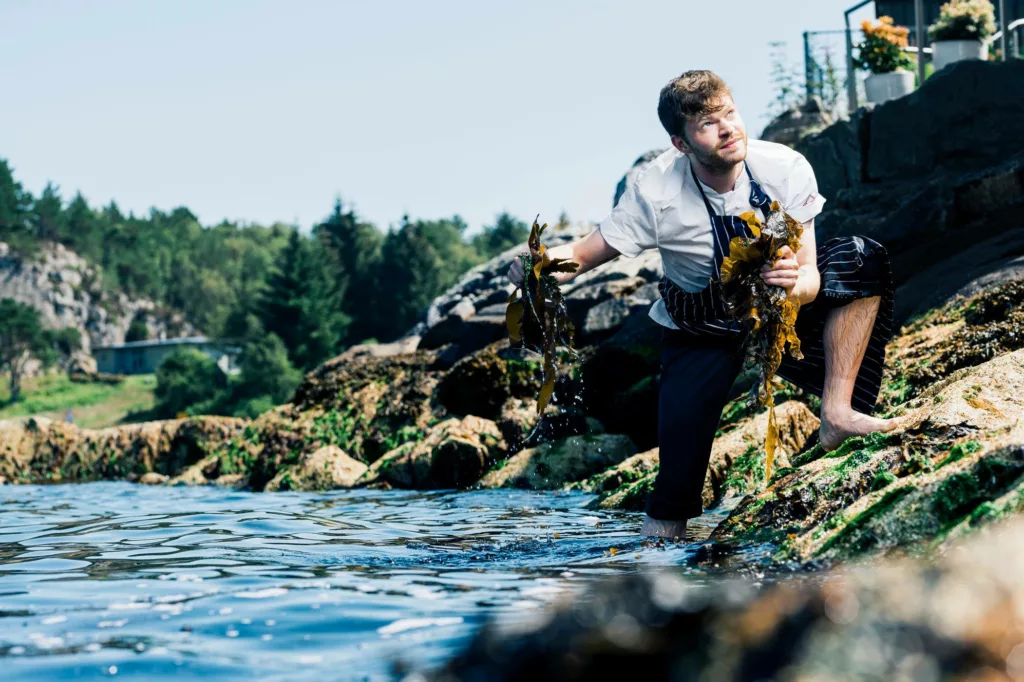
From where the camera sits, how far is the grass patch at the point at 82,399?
7681cm

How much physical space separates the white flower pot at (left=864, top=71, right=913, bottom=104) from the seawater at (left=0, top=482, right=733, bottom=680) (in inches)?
447

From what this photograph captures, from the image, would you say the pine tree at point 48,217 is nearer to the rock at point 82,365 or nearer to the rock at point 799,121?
the rock at point 82,365

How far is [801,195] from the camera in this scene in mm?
5250

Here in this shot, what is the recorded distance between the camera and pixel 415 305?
63.8 meters

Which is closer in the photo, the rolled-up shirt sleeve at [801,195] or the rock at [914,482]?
the rock at [914,482]

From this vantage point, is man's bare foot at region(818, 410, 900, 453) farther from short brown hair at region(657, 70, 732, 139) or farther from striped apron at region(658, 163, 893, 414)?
short brown hair at region(657, 70, 732, 139)

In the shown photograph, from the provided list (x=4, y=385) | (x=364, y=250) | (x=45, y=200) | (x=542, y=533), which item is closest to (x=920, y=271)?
(x=542, y=533)

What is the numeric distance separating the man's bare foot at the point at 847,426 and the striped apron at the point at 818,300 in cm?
27

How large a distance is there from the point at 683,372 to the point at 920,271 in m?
7.57

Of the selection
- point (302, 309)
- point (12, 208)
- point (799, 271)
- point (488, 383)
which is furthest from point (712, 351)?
point (12, 208)

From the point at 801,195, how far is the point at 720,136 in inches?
21.2

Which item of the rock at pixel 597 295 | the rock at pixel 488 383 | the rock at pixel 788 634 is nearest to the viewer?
the rock at pixel 788 634

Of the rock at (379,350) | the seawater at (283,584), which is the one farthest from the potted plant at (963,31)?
the seawater at (283,584)

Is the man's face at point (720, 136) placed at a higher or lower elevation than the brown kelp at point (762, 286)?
higher
